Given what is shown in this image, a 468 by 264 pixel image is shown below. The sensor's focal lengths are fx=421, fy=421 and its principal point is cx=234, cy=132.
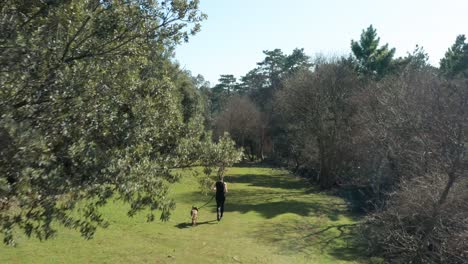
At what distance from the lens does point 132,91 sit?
756cm

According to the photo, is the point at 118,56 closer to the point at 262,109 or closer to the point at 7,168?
the point at 7,168

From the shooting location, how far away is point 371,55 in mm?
44719

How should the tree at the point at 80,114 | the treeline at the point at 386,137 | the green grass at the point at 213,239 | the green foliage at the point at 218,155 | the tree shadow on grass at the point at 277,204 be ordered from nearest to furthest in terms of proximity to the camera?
the tree at the point at 80,114
the green foliage at the point at 218,155
the green grass at the point at 213,239
the treeline at the point at 386,137
the tree shadow on grass at the point at 277,204

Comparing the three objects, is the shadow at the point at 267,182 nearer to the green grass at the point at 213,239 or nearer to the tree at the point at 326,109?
the tree at the point at 326,109

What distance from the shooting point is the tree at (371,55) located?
43.6m

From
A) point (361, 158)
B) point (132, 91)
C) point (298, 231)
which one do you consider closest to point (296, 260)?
point (298, 231)

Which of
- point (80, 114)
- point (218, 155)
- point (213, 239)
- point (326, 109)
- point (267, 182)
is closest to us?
point (80, 114)

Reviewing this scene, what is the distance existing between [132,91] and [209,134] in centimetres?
184

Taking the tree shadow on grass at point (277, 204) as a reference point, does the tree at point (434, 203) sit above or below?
above

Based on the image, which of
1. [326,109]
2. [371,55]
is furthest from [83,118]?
[371,55]

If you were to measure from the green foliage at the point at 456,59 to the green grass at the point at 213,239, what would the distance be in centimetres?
3399

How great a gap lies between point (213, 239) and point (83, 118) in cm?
1022

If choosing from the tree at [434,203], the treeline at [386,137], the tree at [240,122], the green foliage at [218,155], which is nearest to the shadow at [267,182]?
the treeline at [386,137]

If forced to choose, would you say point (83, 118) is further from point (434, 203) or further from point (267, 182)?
point (267, 182)
